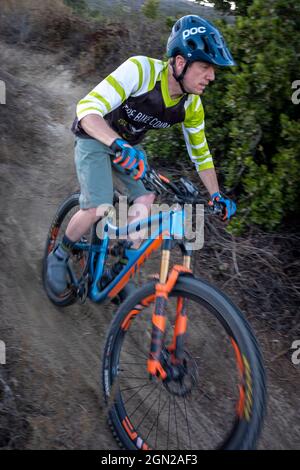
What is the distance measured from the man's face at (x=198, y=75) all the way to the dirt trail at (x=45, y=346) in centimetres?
196

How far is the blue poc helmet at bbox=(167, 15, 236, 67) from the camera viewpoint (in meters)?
3.00

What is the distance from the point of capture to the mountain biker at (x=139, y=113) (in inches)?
119

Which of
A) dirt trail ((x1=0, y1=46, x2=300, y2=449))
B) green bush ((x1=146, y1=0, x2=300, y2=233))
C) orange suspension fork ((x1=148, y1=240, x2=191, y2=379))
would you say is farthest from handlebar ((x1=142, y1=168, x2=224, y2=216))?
green bush ((x1=146, y1=0, x2=300, y2=233))

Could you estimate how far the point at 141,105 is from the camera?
3.41 metres

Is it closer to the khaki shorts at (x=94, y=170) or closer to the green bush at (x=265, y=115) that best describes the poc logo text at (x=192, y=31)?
the khaki shorts at (x=94, y=170)

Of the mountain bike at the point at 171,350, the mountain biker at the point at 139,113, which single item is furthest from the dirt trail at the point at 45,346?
the mountain biker at the point at 139,113

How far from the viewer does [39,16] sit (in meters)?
10.3

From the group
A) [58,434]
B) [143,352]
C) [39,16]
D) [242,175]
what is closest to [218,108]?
[242,175]

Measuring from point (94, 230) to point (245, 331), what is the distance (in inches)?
64.3

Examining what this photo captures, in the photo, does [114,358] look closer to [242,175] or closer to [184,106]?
[184,106]
